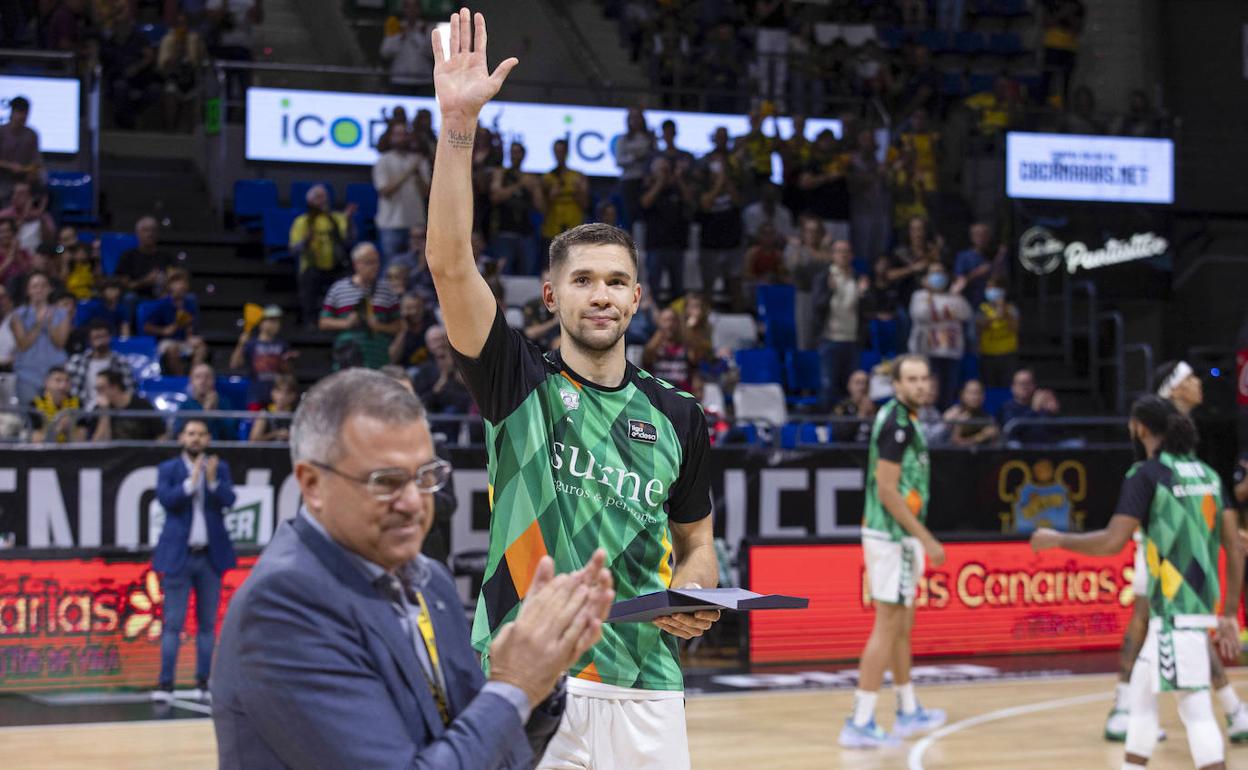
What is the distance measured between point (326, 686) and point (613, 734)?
193cm

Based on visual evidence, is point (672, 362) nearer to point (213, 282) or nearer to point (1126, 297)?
point (213, 282)

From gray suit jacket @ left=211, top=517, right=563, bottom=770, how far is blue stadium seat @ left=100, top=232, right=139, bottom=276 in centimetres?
1455

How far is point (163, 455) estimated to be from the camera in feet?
40.2

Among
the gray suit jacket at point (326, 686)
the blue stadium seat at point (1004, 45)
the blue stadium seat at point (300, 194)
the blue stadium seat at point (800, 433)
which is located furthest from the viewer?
the blue stadium seat at point (1004, 45)

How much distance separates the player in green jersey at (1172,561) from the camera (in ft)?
24.0

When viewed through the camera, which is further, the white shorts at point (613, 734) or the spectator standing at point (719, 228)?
the spectator standing at point (719, 228)

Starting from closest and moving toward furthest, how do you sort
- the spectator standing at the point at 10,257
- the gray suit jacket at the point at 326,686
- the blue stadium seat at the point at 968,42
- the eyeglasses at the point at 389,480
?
the gray suit jacket at the point at 326,686, the eyeglasses at the point at 389,480, the spectator standing at the point at 10,257, the blue stadium seat at the point at 968,42

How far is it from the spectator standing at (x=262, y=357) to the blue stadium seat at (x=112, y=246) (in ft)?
8.14

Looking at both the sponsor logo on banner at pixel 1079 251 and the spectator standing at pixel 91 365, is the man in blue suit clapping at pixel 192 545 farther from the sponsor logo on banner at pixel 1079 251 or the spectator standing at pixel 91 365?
the sponsor logo on banner at pixel 1079 251

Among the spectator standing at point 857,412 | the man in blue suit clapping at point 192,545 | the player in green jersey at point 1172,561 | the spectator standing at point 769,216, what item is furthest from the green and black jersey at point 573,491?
the spectator standing at point 769,216

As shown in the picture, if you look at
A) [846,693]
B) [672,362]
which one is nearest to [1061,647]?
[846,693]

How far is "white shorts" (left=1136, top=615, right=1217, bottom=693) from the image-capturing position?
726cm

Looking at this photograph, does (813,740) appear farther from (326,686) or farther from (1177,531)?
(326,686)

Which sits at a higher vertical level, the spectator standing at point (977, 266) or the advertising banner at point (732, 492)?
the spectator standing at point (977, 266)
